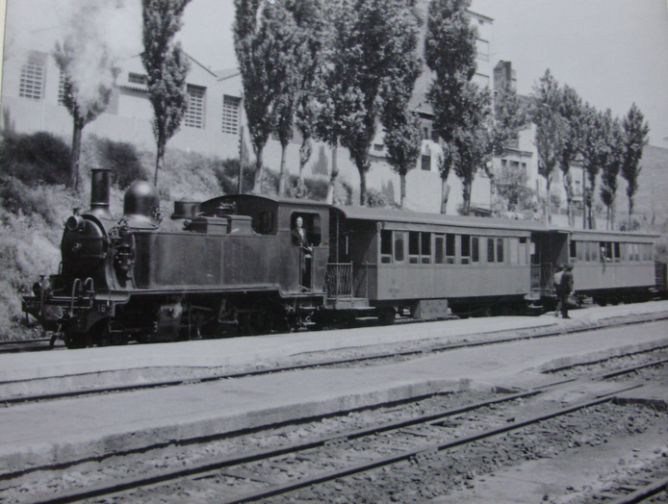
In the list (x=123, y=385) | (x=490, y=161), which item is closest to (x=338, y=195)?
(x=490, y=161)

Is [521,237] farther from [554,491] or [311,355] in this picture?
[554,491]

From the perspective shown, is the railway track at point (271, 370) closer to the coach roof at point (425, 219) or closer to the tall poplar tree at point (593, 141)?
the coach roof at point (425, 219)

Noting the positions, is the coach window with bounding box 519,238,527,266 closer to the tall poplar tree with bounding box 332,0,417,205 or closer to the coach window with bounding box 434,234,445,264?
the coach window with bounding box 434,234,445,264

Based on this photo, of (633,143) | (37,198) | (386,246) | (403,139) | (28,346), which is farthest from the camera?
(403,139)

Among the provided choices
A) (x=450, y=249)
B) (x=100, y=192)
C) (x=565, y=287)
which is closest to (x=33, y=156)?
(x=100, y=192)

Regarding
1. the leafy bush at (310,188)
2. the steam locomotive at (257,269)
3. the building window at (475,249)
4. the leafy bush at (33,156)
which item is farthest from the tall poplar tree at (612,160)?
the leafy bush at (310,188)

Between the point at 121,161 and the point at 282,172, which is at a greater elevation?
the point at 282,172

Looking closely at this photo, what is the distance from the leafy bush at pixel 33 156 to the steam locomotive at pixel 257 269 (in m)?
0.75

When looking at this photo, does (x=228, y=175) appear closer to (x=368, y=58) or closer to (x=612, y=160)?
(x=368, y=58)

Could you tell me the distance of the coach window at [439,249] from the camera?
1577cm

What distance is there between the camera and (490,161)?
2150 centimetres

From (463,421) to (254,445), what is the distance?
2346 millimetres

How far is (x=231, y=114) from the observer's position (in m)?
21.6

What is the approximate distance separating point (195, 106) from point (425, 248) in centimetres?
851
